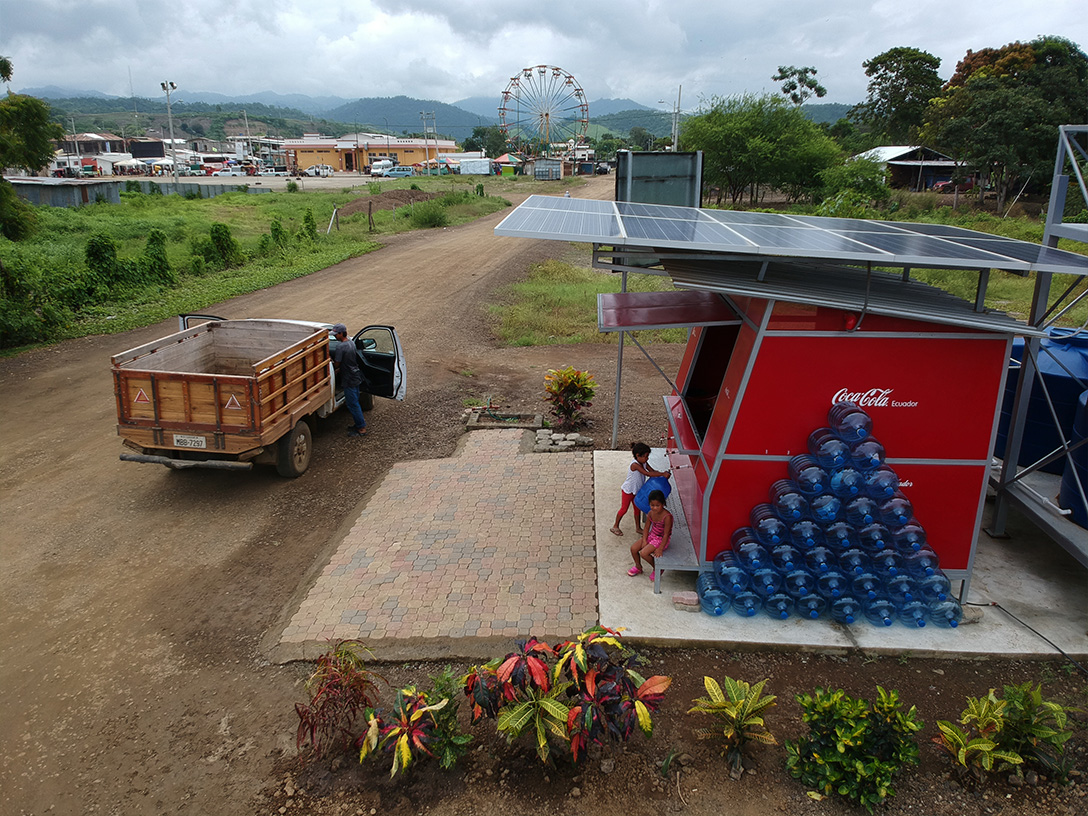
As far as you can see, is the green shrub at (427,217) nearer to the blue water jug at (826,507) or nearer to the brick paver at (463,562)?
the brick paver at (463,562)

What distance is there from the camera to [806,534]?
5.75 metres

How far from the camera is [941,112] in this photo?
144 ft

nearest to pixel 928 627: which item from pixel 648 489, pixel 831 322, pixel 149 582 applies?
pixel 648 489

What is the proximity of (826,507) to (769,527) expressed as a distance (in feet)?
1.60

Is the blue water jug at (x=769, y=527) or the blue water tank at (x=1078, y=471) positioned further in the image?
the blue water tank at (x=1078, y=471)

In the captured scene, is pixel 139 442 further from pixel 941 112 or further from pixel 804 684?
pixel 941 112

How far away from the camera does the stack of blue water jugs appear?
225 inches

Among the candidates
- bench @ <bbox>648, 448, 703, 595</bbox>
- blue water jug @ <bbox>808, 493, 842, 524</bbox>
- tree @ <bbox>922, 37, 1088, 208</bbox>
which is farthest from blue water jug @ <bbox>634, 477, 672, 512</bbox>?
tree @ <bbox>922, 37, 1088, 208</bbox>

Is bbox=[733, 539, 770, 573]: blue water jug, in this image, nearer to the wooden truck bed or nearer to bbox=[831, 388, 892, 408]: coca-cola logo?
bbox=[831, 388, 892, 408]: coca-cola logo

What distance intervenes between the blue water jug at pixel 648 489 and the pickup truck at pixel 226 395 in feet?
14.7

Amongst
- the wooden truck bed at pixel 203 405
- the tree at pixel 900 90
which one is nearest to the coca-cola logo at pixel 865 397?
the wooden truck bed at pixel 203 405

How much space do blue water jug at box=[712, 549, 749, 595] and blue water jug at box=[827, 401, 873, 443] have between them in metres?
1.40

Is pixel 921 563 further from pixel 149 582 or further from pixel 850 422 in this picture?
pixel 149 582

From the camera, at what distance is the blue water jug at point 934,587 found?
5.82 meters
